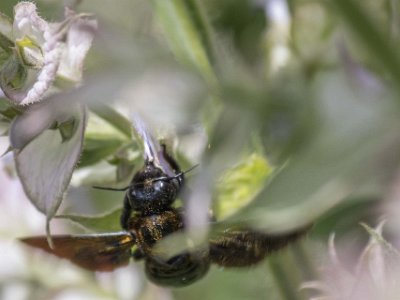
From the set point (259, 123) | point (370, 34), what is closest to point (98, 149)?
point (259, 123)

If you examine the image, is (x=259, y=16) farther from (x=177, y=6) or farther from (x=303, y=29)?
(x=177, y=6)

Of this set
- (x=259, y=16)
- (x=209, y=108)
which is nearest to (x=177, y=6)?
(x=209, y=108)

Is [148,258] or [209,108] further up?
[209,108]

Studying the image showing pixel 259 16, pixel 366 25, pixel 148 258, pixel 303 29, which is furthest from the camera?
pixel 259 16

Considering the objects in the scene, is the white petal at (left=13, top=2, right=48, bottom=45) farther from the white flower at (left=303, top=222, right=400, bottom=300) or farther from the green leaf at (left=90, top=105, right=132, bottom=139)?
the white flower at (left=303, top=222, right=400, bottom=300)

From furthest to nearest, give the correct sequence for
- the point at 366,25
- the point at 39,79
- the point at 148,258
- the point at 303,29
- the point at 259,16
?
the point at 259,16 → the point at 303,29 → the point at 148,258 → the point at 39,79 → the point at 366,25

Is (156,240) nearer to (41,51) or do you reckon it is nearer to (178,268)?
(178,268)

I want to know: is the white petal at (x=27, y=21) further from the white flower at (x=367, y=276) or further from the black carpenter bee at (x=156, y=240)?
the white flower at (x=367, y=276)

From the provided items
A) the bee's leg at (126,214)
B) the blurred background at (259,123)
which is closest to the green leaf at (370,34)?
the blurred background at (259,123)
